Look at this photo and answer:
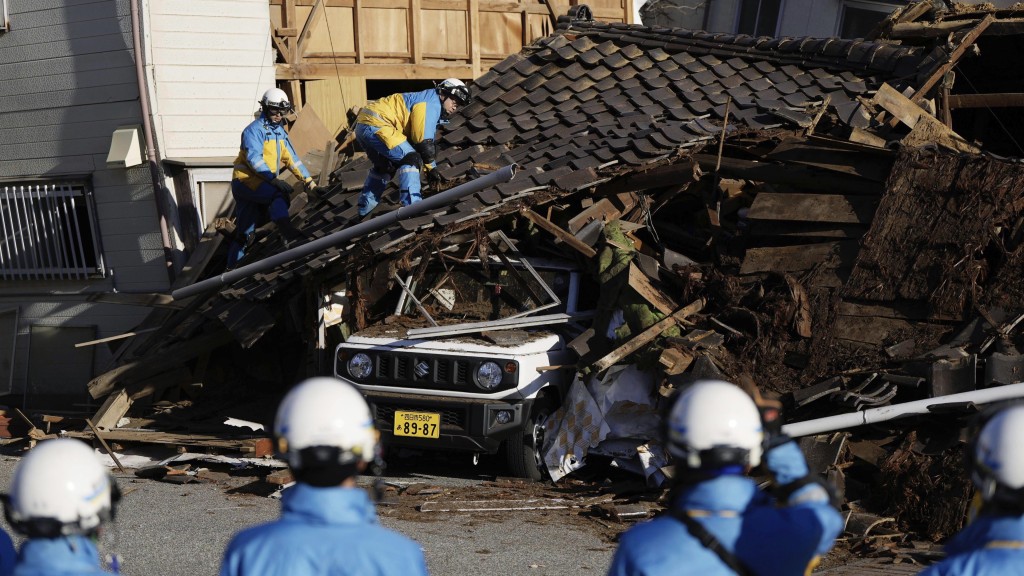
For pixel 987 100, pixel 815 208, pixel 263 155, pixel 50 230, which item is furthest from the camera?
pixel 50 230

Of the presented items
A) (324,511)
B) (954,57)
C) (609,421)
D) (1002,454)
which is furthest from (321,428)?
(954,57)

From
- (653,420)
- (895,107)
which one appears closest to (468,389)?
(653,420)

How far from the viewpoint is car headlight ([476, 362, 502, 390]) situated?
8852 mm

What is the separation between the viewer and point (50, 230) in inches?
601

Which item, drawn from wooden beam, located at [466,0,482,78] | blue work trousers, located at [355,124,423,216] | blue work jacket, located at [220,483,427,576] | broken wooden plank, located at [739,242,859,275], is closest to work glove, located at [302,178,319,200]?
blue work trousers, located at [355,124,423,216]

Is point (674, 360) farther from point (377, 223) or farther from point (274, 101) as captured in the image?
point (274, 101)

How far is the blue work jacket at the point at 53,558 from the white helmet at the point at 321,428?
0.57 metres

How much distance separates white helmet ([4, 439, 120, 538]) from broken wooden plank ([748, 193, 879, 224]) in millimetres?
7648

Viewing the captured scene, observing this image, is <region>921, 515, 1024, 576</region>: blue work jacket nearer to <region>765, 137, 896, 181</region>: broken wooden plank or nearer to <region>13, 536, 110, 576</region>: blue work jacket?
<region>13, 536, 110, 576</region>: blue work jacket

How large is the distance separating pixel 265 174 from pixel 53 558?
933 centimetres

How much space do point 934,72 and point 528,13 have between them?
715cm

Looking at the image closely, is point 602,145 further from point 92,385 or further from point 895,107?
point 92,385

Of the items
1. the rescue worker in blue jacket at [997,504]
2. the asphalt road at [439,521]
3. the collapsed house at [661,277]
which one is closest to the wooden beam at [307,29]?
the collapsed house at [661,277]

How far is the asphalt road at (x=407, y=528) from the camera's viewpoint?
7020 mm
